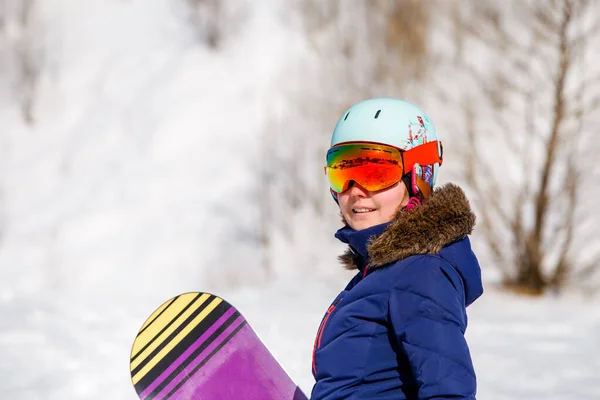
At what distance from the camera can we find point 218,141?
784 cm

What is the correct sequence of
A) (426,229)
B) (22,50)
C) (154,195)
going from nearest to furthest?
(426,229), (154,195), (22,50)

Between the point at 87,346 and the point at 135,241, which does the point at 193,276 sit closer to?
the point at 135,241

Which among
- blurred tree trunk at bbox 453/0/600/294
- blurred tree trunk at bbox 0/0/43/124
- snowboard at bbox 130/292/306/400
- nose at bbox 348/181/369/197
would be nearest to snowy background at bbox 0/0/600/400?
blurred tree trunk at bbox 0/0/43/124

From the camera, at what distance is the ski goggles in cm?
147

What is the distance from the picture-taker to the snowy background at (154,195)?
526 cm

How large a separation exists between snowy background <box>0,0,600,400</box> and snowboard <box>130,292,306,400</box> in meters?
2.45

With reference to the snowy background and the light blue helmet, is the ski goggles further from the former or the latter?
the snowy background

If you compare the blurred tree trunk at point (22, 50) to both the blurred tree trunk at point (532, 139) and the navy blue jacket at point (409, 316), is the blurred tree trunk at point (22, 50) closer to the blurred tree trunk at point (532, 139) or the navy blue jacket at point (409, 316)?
the blurred tree trunk at point (532, 139)

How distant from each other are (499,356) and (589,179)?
3970 mm

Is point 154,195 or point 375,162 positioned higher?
point 154,195

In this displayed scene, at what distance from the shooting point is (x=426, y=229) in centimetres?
135

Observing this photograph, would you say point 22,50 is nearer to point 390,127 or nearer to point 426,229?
point 390,127

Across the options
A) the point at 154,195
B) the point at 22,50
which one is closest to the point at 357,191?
the point at 154,195

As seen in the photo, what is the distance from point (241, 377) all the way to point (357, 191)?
30.9 inches
